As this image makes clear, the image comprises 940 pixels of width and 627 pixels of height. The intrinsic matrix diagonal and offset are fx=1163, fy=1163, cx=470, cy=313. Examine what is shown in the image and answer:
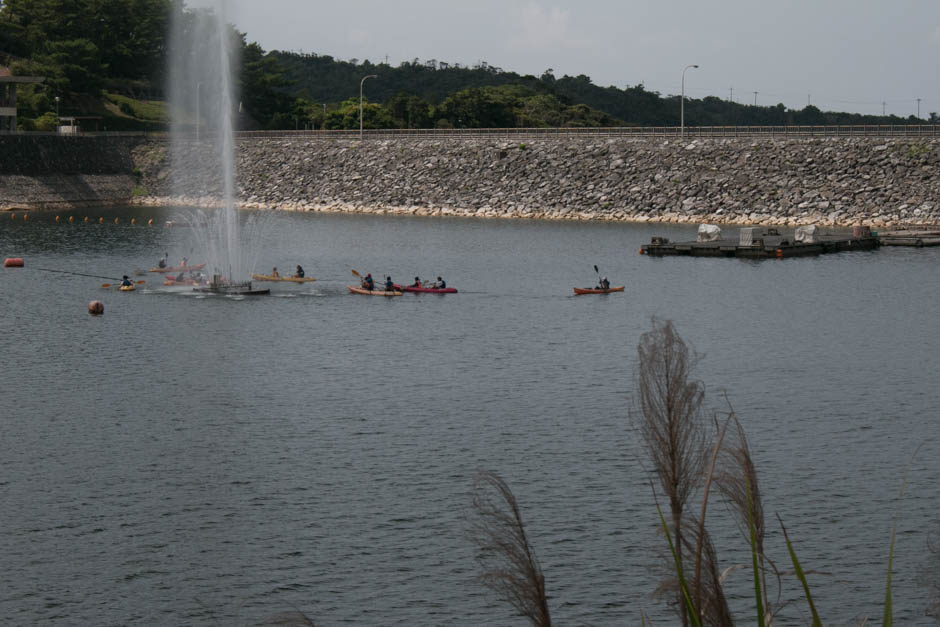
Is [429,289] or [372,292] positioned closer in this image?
[372,292]

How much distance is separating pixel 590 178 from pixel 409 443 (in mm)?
90074

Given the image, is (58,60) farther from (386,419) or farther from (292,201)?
(386,419)

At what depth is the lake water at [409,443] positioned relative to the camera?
83.4ft

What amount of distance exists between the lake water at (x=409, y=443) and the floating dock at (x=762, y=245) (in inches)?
591

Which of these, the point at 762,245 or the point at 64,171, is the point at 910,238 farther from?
the point at 64,171

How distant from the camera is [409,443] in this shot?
117 feet

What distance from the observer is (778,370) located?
47250mm

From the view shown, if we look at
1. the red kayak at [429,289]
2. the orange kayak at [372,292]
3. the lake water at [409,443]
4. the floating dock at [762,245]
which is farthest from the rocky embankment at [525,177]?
the orange kayak at [372,292]

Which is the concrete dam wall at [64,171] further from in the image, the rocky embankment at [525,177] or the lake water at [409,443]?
the lake water at [409,443]

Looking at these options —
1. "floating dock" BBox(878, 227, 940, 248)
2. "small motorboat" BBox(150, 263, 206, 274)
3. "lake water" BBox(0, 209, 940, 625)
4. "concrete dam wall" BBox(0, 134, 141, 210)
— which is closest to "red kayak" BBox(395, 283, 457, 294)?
"lake water" BBox(0, 209, 940, 625)

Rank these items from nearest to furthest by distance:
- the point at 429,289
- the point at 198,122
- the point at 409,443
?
the point at 409,443
the point at 429,289
the point at 198,122

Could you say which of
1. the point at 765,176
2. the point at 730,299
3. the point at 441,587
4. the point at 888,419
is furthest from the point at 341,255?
the point at 441,587

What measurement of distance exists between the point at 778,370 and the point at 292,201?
97893mm

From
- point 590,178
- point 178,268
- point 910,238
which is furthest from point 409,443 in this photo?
point 590,178
